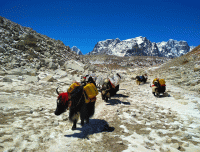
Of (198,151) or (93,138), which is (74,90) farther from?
(198,151)

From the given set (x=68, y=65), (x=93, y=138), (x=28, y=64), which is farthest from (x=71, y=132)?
(x=68, y=65)

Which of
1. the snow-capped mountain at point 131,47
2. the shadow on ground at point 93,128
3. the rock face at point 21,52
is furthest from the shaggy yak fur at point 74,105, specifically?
the snow-capped mountain at point 131,47

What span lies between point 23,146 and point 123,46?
15104 cm

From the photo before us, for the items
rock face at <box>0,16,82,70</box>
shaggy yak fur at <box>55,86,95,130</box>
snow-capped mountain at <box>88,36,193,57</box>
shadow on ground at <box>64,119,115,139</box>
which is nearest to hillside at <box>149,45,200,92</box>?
shadow on ground at <box>64,119,115,139</box>

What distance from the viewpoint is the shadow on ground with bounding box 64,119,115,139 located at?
3.32 metres

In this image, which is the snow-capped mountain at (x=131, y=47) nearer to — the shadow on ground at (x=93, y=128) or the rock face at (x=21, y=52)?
the rock face at (x=21, y=52)

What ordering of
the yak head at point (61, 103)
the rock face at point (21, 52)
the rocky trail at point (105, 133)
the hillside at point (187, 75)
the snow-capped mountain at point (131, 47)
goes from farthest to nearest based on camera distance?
1. the snow-capped mountain at point (131, 47)
2. the rock face at point (21, 52)
3. the hillside at point (187, 75)
4. the yak head at point (61, 103)
5. the rocky trail at point (105, 133)

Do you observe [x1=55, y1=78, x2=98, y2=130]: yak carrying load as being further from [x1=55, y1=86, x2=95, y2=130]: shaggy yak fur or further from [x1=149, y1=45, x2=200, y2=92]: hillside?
[x1=149, y1=45, x2=200, y2=92]: hillside

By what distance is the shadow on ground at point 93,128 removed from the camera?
3316 millimetres

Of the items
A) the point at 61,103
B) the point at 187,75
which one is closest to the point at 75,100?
the point at 61,103

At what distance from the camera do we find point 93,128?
3732mm

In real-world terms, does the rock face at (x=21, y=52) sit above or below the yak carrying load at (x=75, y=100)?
above

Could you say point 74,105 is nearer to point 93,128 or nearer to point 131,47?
point 93,128

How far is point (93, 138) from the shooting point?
3.17m
